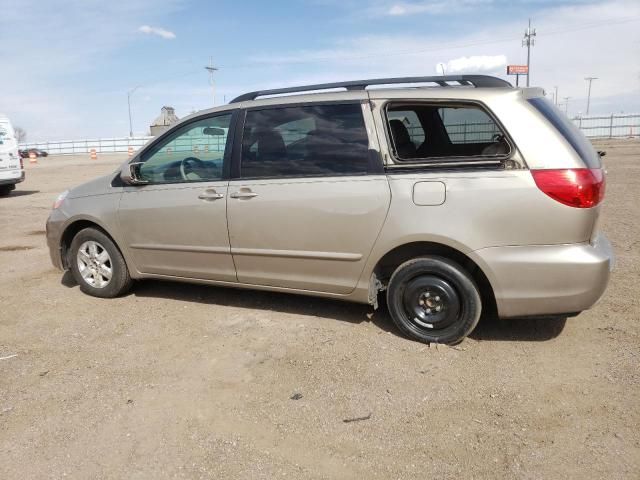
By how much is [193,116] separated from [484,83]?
2.37m

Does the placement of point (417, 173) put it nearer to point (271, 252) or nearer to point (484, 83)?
point (484, 83)

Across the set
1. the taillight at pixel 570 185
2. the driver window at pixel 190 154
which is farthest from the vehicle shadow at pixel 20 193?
the taillight at pixel 570 185

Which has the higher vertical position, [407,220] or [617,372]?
[407,220]

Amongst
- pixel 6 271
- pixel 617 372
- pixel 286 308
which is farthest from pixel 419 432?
pixel 6 271

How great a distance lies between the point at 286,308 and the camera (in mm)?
4426

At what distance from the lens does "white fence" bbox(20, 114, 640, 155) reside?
400 centimetres

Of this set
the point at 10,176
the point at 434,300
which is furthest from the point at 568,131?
the point at 10,176

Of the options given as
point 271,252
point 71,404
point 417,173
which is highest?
point 417,173

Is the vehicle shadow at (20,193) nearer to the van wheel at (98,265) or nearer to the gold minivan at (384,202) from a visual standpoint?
the van wheel at (98,265)

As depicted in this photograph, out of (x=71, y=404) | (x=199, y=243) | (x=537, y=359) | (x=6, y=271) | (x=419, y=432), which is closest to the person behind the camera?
(x=419, y=432)

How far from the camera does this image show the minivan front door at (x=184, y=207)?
163 inches

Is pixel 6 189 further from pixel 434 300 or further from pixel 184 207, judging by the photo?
pixel 434 300

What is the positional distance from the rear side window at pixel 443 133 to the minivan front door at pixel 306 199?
29 centimetres

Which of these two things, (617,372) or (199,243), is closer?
(617,372)
